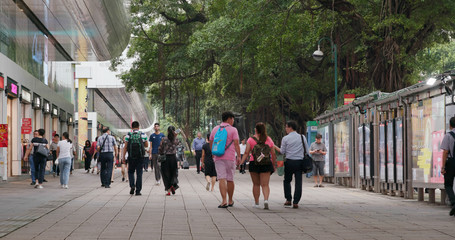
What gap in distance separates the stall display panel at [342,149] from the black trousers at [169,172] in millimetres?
6230

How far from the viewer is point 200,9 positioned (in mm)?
38375

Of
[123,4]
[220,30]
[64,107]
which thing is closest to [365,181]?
[220,30]

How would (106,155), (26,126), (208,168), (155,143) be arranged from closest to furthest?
1. (208,168)
2. (106,155)
3. (155,143)
4. (26,126)

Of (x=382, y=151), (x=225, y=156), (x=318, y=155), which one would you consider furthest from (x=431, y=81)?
(x=318, y=155)

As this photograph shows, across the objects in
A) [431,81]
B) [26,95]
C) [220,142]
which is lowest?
[220,142]

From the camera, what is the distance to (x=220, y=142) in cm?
1366

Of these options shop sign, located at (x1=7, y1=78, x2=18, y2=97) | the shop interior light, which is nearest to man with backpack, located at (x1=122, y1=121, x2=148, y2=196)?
the shop interior light

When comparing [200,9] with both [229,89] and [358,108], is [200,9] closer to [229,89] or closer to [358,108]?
[229,89]

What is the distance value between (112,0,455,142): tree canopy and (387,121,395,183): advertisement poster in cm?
615

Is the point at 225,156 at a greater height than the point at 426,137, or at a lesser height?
lesser

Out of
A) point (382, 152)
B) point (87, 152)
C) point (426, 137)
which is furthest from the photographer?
point (87, 152)

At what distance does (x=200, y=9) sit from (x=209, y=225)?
94.7 feet

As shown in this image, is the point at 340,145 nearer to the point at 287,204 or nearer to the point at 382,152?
the point at 382,152

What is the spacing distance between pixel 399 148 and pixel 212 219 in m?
6.52
